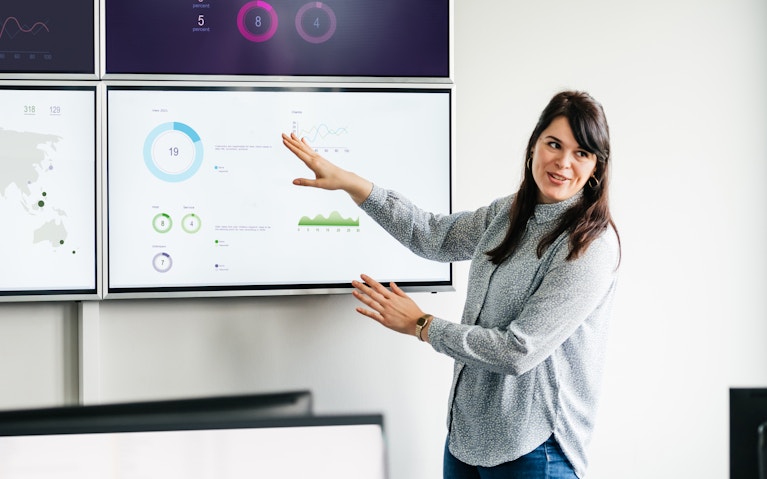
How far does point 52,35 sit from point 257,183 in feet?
2.40

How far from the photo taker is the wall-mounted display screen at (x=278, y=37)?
84.8 inches

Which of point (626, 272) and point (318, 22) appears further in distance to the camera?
point (626, 272)

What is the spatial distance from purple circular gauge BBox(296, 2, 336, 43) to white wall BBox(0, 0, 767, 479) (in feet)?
1.38

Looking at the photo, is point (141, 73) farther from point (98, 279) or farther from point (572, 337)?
point (572, 337)

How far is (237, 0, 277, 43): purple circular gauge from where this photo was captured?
2.19 m

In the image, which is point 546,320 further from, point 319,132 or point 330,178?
point 319,132

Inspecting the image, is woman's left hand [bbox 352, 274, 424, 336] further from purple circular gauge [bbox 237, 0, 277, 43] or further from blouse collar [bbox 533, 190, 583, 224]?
purple circular gauge [bbox 237, 0, 277, 43]

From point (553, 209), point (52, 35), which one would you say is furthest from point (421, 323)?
point (52, 35)

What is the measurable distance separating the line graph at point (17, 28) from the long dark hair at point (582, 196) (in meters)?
1.46

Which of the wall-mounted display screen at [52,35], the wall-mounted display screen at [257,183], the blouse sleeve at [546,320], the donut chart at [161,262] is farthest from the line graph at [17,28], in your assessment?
the blouse sleeve at [546,320]

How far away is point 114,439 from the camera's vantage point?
5.96 feet

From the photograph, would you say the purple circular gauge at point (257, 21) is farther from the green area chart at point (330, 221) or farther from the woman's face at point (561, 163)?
the woman's face at point (561, 163)

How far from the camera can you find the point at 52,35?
2.14m

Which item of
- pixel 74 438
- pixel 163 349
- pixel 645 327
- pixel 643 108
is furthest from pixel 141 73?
pixel 645 327
